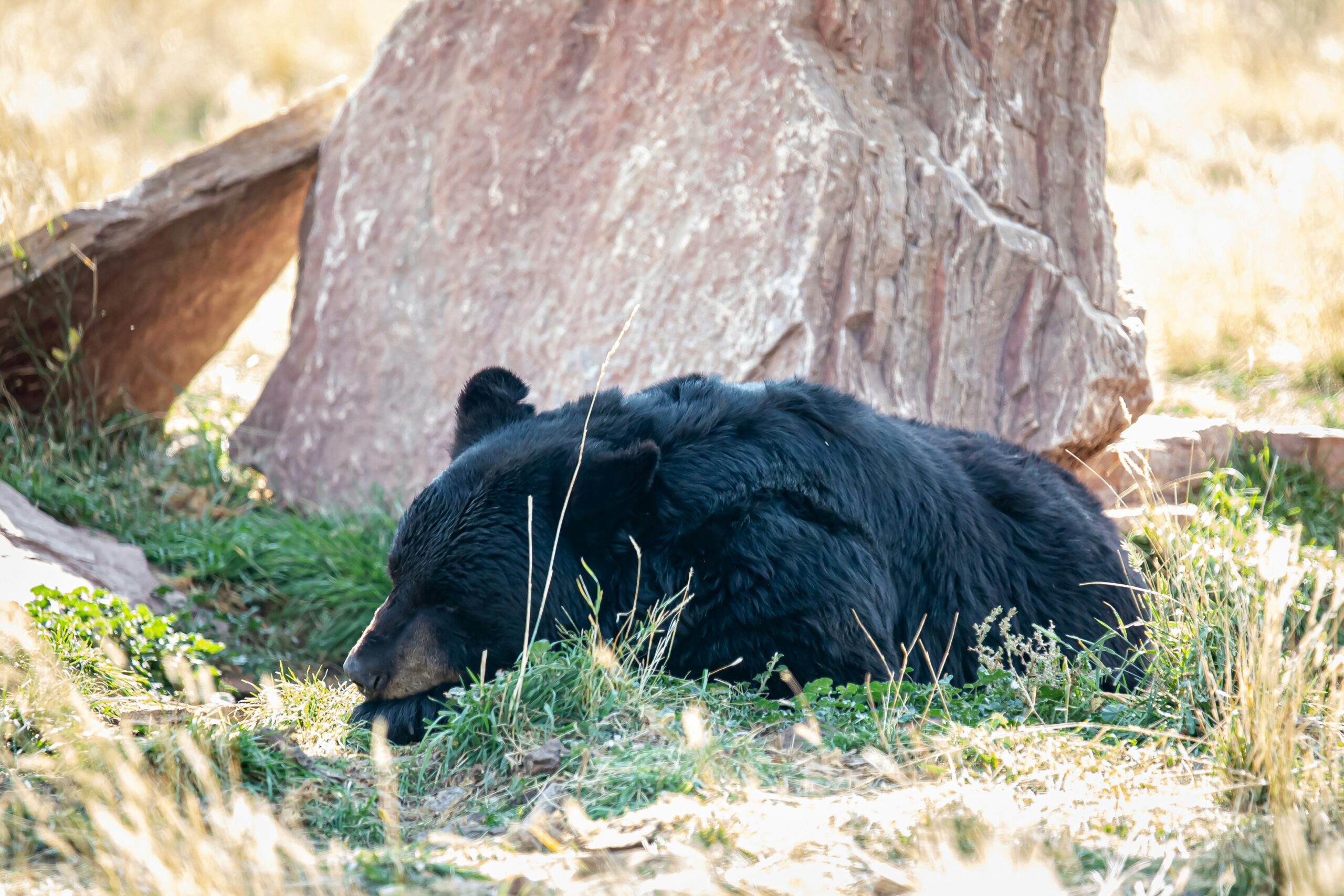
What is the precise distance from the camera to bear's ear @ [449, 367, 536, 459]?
406 cm

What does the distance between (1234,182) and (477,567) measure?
38.9ft

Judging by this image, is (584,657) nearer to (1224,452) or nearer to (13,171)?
(1224,452)

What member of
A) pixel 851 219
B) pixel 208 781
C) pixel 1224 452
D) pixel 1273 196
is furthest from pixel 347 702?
pixel 1273 196

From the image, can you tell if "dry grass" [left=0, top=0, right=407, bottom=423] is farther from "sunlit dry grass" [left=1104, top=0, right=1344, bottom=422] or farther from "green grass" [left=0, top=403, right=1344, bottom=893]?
"sunlit dry grass" [left=1104, top=0, right=1344, bottom=422]

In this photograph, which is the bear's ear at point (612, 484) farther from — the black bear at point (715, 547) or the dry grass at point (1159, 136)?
the dry grass at point (1159, 136)

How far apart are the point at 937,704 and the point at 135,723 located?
215 centimetres

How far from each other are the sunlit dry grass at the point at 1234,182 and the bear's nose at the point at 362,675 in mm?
6352

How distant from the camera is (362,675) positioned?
349cm

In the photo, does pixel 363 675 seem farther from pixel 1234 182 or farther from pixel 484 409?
pixel 1234 182

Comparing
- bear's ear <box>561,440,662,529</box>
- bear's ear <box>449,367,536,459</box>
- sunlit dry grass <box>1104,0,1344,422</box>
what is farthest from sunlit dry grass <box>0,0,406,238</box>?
bear's ear <box>561,440,662,529</box>

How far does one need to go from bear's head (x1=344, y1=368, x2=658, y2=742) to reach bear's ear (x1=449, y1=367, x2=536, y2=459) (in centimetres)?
42

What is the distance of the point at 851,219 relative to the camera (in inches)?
210

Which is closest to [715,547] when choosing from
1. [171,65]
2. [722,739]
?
[722,739]

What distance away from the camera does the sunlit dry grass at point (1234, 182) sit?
8625 millimetres
